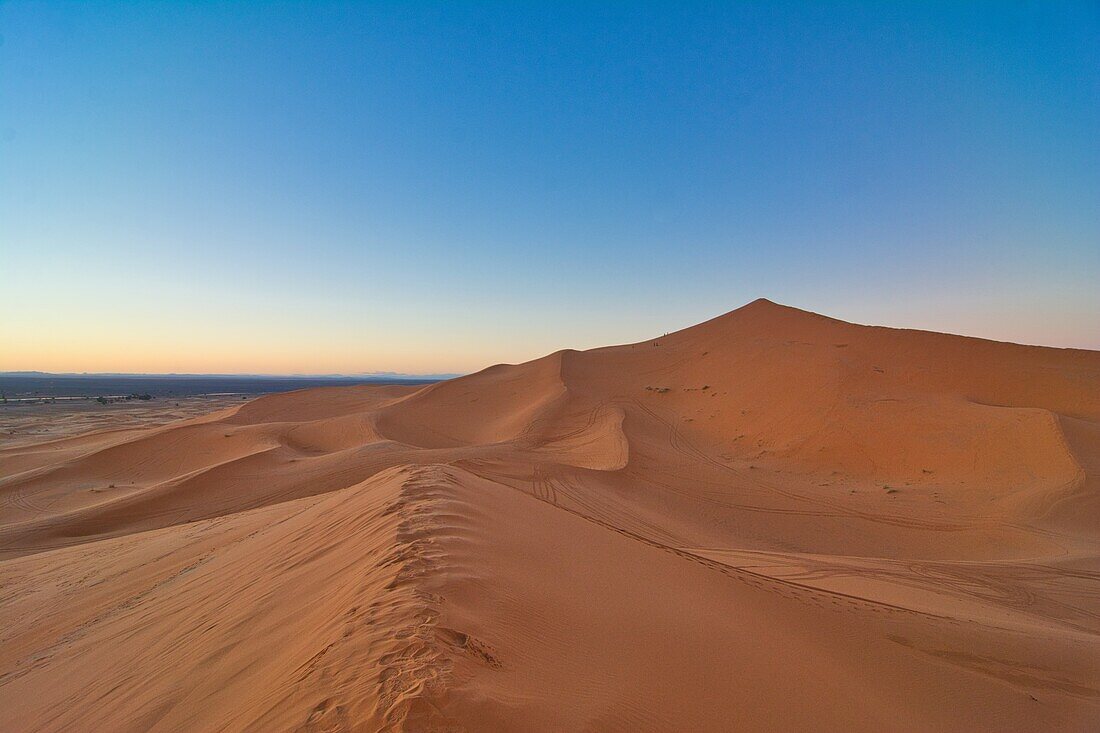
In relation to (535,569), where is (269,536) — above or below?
below

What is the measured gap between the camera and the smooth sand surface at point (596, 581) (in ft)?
9.43

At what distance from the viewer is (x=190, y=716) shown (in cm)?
297

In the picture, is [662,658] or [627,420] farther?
[627,420]

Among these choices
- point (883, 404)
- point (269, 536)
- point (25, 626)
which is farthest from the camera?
point (883, 404)

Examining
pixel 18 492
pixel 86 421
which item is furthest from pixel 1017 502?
pixel 86 421

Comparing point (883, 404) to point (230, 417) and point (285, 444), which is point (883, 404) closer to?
point (285, 444)

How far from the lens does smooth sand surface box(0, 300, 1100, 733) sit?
113 inches

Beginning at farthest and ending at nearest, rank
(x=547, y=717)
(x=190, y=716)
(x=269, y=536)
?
(x=269, y=536) → (x=190, y=716) → (x=547, y=717)

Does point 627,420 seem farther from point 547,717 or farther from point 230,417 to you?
point 230,417

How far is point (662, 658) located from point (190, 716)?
2.97 m

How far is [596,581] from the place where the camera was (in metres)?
4.55

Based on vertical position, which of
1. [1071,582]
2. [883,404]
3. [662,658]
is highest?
[883,404]

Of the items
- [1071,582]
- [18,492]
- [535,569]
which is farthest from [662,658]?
[18,492]

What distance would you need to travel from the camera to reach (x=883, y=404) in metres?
15.6
